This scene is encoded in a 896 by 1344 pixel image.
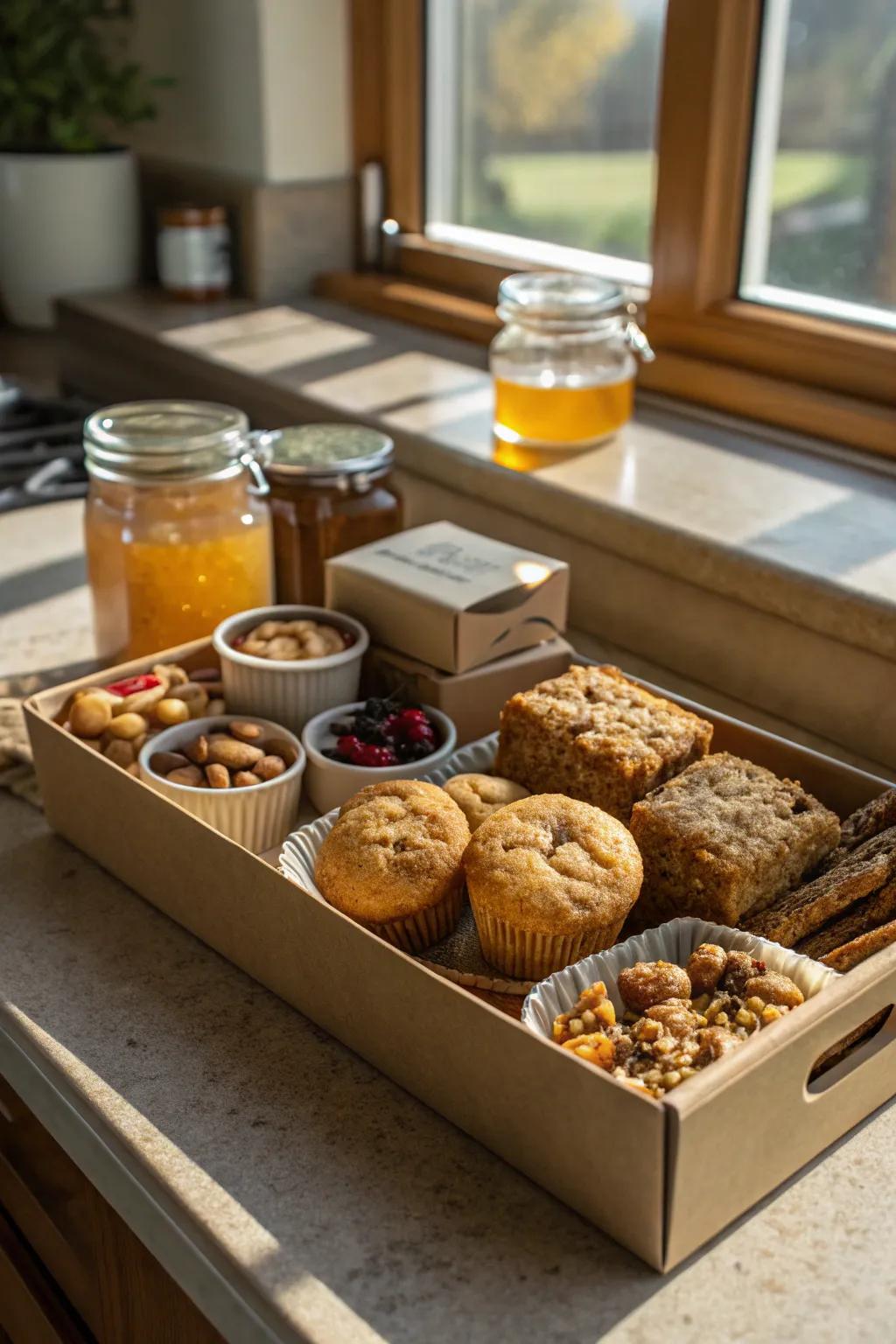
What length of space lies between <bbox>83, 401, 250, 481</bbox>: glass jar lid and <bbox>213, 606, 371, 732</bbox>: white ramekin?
134 mm

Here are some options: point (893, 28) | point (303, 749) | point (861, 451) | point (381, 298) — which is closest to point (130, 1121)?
point (303, 749)

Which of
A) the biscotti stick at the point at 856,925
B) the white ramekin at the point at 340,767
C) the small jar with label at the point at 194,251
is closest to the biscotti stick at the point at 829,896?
the biscotti stick at the point at 856,925

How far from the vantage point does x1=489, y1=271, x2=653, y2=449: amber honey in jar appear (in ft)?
4.54

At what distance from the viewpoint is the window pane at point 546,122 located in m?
1.58

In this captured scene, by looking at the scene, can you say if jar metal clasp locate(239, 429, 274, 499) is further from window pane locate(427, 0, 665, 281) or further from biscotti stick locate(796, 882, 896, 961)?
window pane locate(427, 0, 665, 281)

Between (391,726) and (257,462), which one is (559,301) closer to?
(257,462)

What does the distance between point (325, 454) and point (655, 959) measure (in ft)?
1.84

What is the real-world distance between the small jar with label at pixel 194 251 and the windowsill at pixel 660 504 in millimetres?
161

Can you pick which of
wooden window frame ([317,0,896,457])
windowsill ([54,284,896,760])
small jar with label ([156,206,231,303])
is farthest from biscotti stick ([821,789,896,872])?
small jar with label ([156,206,231,303])

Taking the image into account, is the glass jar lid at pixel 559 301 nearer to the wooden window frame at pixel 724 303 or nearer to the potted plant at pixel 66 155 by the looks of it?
the wooden window frame at pixel 724 303

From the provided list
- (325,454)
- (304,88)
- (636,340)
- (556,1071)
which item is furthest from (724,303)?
(556,1071)

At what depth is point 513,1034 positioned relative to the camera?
622 millimetres

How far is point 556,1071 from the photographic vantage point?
0.61m

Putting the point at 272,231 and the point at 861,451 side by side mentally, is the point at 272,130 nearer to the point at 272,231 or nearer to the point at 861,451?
the point at 272,231
